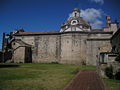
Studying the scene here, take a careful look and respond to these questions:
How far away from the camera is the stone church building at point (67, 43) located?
35188mm

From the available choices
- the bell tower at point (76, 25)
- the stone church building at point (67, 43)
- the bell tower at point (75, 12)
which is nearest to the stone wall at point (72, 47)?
the stone church building at point (67, 43)

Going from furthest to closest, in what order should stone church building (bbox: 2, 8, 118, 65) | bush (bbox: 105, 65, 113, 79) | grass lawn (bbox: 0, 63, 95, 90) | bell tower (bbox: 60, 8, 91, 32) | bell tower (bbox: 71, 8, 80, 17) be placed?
1. bell tower (bbox: 71, 8, 80, 17)
2. bell tower (bbox: 60, 8, 91, 32)
3. stone church building (bbox: 2, 8, 118, 65)
4. bush (bbox: 105, 65, 113, 79)
5. grass lawn (bbox: 0, 63, 95, 90)

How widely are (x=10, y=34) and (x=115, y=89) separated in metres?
47.0

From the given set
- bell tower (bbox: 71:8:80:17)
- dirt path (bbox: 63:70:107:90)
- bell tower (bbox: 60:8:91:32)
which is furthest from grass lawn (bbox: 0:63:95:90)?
bell tower (bbox: 71:8:80:17)

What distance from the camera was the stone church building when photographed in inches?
1385

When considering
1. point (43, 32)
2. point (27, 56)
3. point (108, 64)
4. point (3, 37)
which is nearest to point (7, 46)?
point (3, 37)

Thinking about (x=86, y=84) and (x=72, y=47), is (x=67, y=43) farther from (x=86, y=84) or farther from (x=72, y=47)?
(x=86, y=84)

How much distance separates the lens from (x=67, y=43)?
36281 mm

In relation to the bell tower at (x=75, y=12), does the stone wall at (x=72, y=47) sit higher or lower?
lower

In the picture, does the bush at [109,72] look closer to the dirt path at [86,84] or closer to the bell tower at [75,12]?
the dirt path at [86,84]

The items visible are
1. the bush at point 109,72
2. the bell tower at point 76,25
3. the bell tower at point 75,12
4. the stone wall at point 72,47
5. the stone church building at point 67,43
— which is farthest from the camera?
the bell tower at point 75,12

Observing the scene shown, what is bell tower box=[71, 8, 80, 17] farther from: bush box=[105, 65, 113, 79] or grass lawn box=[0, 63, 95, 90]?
bush box=[105, 65, 113, 79]

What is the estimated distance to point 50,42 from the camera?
39.8 m

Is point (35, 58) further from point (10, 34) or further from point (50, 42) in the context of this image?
point (10, 34)
